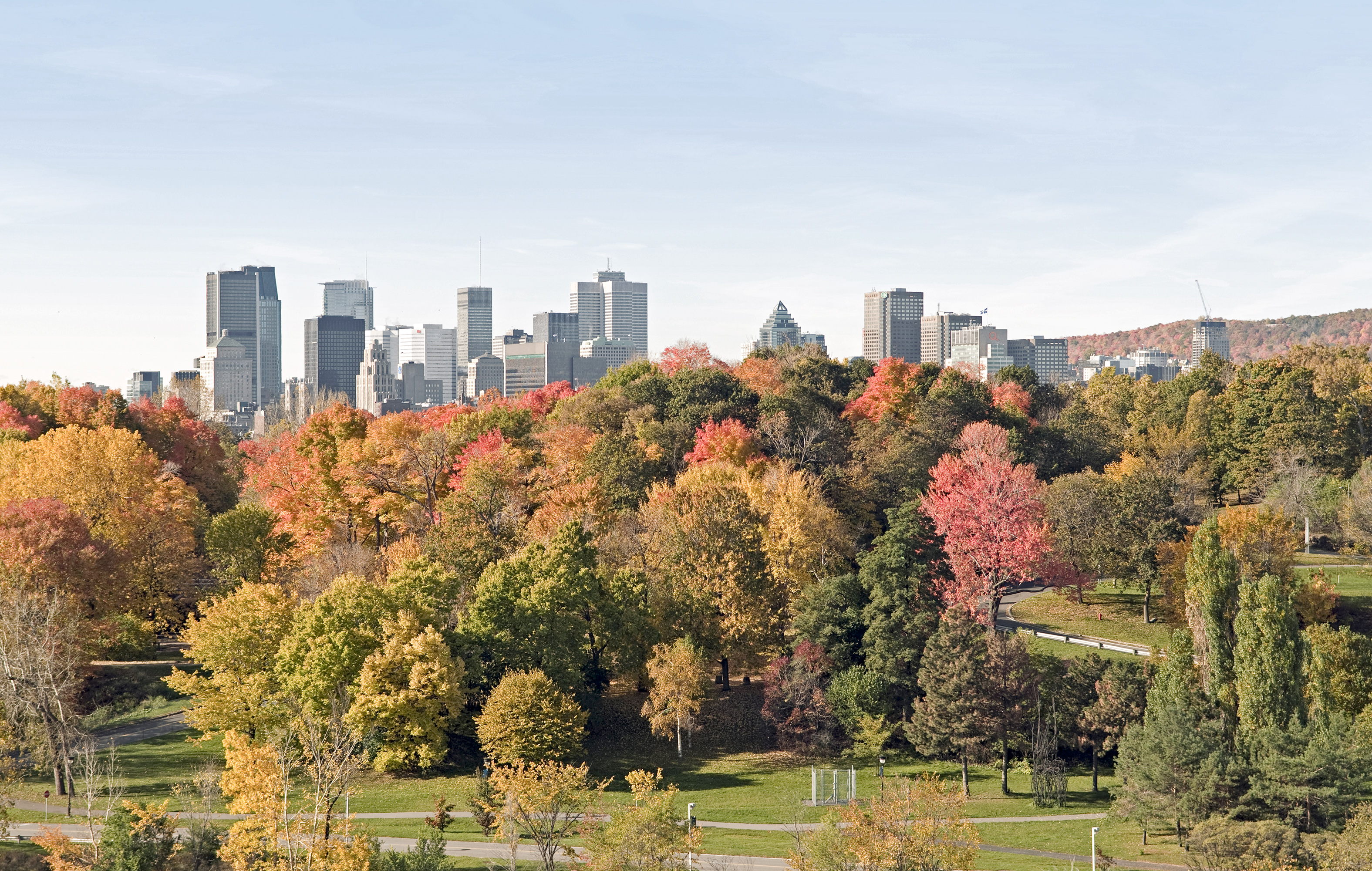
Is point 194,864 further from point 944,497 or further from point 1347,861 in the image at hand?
point 944,497

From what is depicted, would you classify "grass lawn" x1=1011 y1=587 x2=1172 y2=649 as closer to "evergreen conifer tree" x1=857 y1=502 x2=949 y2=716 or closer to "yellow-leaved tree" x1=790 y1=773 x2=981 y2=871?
"evergreen conifer tree" x1=857 y1=502 x2=949 y2=716

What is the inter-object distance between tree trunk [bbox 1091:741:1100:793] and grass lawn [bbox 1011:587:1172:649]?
10741mm

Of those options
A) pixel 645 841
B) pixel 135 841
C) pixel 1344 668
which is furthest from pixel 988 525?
pixel 135 841

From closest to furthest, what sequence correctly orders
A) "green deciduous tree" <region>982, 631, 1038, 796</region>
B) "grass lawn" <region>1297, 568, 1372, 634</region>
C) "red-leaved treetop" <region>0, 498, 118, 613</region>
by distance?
1. "green deciduous tree" <region>982, 631, 1038, 796</region>
2. "red-leaved treetop" <region>0, 498, 118, 613</region>
3. "grass lawn" <region>1297, 568, 1372, 634</region>

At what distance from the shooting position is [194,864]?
39.3 metres

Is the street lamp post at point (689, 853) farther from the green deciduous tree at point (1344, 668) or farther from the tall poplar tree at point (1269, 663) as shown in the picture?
the green deciduous tree at point (1344, 668)

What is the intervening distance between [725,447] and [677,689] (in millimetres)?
22819

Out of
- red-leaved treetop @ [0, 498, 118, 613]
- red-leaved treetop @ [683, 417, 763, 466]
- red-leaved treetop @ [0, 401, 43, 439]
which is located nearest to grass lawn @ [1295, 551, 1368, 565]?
red-leaved treetop @ [683, 417, 763, 466]

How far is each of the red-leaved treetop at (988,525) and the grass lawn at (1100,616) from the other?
2.31 m

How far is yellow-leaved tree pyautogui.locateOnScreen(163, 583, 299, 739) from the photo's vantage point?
5703 cm

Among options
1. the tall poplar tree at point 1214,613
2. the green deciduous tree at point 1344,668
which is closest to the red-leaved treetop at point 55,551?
the tall poplar tree at point 1214,613

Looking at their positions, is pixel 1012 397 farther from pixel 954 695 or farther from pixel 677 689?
pixel 677 689

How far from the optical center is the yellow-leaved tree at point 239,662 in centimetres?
5703

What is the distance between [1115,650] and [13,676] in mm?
51895
